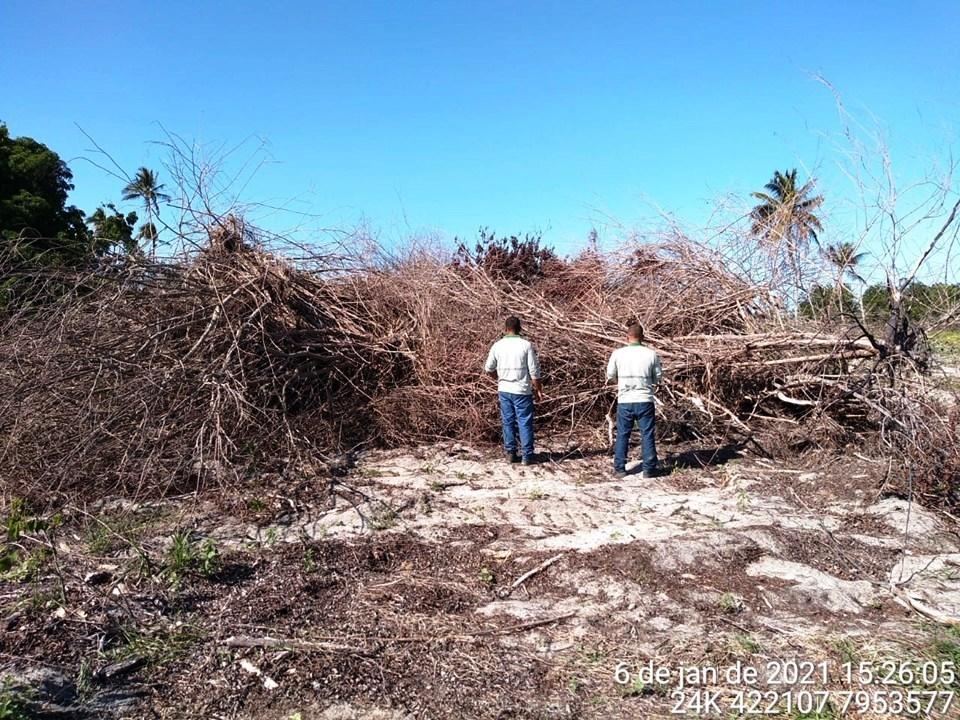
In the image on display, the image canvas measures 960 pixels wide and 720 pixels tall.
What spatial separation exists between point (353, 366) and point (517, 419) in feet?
7.41

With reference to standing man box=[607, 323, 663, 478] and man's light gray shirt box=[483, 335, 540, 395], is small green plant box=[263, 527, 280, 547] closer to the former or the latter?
man's light gray shirt box=[483, 335, 540, 395]

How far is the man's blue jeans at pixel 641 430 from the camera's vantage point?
6.18 m

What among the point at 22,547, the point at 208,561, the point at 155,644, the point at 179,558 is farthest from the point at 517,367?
the point at 22,547

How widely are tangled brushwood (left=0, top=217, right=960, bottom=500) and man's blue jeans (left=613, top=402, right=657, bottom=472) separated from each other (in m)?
1.22

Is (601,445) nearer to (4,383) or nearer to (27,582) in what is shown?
(27,582)

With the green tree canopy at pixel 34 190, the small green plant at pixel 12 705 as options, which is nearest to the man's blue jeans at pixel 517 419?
the small green plant at pixel 12 705

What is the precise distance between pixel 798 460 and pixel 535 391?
106 inches

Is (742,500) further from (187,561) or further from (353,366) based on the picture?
(353,366)

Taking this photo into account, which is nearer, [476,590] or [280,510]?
[476,590]

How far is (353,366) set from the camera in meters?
7.88

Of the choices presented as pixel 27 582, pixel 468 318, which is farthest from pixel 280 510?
pixel 468 318

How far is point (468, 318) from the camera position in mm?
8117

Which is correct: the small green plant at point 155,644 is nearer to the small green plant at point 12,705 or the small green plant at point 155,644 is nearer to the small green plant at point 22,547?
the small green plant at point 12,705

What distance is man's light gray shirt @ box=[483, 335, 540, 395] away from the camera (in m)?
6.52
